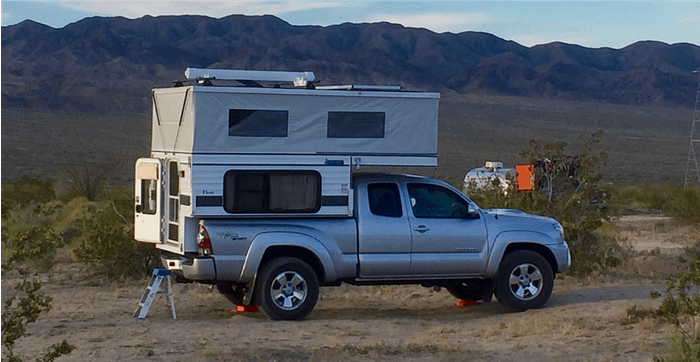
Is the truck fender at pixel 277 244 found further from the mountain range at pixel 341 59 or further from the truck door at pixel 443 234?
the mountain range at pixel 341 59

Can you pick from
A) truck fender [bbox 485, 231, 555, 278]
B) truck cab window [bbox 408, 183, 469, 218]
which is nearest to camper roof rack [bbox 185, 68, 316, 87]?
truck cab window [bbox 408, 183, 469, 218]

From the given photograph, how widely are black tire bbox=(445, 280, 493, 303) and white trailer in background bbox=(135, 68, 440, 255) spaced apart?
160cm

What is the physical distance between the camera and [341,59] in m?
94.1

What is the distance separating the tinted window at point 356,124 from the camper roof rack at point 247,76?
0.58 meters

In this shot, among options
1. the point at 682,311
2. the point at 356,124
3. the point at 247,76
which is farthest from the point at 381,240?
the point at 682,311

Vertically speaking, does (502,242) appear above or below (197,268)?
above

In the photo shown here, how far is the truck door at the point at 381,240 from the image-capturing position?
36.3 ft

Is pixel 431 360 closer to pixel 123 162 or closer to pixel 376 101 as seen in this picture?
pixel 376 101

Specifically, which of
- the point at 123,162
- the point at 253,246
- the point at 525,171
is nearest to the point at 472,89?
the point at 123,162

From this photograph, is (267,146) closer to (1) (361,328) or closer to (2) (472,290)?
(1) (361,328)

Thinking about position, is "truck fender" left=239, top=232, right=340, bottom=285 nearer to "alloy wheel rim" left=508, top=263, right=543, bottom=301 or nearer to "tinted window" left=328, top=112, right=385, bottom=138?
"tinted window" left=328, top=112, right=385, bottom=138

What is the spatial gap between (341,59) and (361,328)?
277 ft

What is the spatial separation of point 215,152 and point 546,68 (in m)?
90.7

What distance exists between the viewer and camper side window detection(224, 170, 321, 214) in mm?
10688
